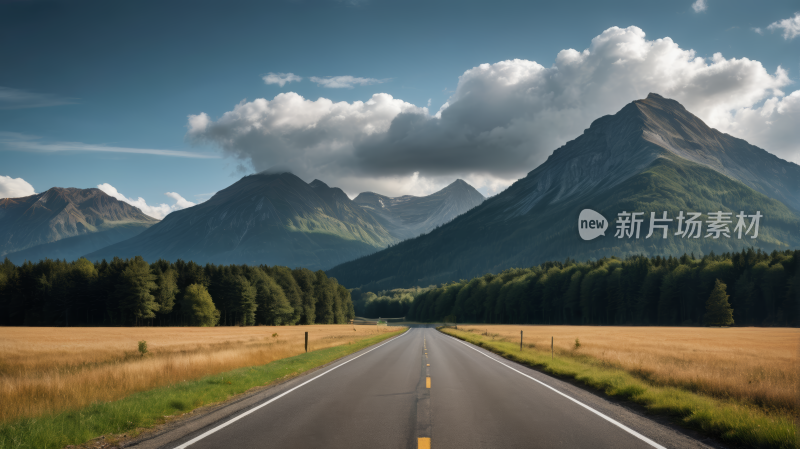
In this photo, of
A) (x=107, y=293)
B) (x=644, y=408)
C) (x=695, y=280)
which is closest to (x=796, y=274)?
(x=695, y=280)

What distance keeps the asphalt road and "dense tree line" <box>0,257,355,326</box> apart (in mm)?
83929

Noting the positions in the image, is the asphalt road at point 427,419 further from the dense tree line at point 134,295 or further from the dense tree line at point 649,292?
the dense tree line at point 649,292

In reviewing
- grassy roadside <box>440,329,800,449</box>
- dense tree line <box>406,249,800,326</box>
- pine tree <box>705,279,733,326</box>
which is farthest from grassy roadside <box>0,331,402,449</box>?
dense tree line <box>406,249,800,326</box>

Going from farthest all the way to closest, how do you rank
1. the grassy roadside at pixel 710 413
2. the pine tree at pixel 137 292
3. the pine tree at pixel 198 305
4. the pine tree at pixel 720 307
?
the pine tree at pixel 720 307
the pine tree at pixel 198 305
the pine tree at pixel 137 292
the grassy roadside at pixel 710 413

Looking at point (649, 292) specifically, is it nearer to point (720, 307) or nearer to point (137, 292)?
point (720, 307)

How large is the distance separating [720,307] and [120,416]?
109m

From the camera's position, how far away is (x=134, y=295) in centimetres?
8400

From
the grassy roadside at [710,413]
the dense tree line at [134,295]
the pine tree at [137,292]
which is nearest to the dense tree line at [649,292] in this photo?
the dense tree line at [134,295]

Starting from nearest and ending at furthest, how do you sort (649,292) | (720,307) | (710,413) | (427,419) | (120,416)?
1. (120,416)
2. (710,413)
3. (427,419)
4. (720,307)
5. (649,292)

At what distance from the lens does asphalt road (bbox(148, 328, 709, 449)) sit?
888 cm

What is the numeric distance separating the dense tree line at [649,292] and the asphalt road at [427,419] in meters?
102

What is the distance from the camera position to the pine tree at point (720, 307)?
91.9m

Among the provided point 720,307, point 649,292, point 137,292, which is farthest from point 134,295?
point 720,307

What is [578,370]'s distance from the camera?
20.5m
